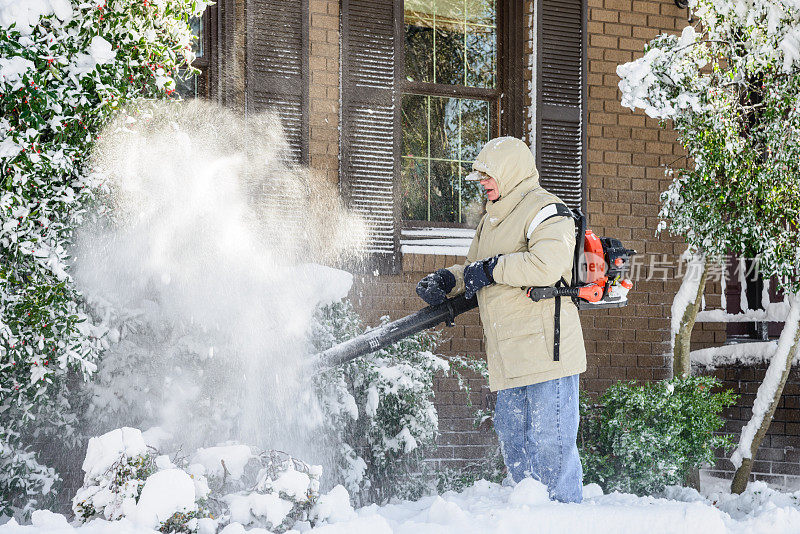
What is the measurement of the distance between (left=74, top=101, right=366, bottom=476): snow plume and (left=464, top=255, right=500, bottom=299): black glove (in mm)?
978

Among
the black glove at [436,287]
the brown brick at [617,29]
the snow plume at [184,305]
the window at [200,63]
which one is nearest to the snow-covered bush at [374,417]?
the snow plume at [184,305]

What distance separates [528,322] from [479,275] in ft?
0.99

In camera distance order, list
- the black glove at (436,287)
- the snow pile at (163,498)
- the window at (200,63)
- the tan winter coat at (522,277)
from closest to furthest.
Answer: the snow pile at (163,498), the tan winter coat at (522,277), the black glove at (436,287), the window at (200,63)

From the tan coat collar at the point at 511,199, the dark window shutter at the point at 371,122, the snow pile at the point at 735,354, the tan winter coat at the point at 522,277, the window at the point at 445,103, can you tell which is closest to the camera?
the tan winter coat at the point at 522,277

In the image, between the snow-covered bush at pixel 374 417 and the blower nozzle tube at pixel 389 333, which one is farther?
the snow-covered bush at pixel 374 417

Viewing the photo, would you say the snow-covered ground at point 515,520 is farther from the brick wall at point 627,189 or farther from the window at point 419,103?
the brick wall at point 627,189

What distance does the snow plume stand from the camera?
3939 mm

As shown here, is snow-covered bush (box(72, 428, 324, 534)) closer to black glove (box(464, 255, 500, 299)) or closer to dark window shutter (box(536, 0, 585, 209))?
black glove (box(464, 255, 500, 299))

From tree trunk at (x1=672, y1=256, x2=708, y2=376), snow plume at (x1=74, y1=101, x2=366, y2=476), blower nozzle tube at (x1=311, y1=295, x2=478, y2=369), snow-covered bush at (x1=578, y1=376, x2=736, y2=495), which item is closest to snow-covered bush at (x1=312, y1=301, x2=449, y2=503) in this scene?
snow plume at (x1=74, y1=101, x2=366, y2=476)

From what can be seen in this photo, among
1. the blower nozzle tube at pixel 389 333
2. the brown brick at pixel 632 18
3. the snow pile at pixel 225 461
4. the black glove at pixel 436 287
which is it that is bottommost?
the snow pile at pixel 225 461

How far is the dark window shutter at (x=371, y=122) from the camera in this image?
5.93 m

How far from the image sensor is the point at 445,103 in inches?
258

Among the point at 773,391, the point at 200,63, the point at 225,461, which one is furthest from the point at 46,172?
the point at 773,391

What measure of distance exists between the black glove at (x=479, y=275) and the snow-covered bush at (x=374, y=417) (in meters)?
0.95
